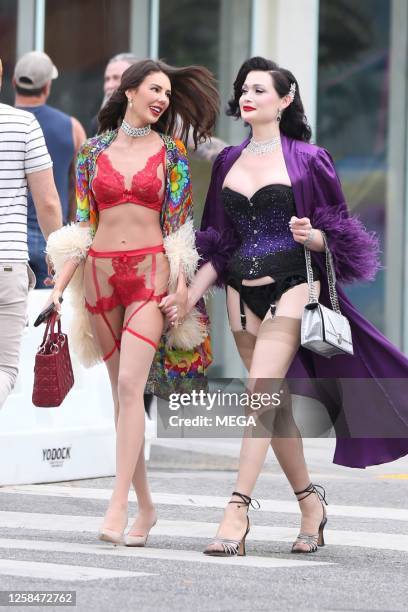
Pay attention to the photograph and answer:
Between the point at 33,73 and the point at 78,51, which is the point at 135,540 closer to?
the point at 33,73

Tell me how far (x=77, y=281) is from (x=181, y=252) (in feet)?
1.66

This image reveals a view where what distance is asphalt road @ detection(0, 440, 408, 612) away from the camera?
18.5ft

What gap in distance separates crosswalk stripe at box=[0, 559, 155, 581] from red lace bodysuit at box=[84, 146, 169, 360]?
1.05 metres

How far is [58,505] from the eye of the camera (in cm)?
836

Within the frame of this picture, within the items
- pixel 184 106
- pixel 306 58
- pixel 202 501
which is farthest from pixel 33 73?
pixel 306 58

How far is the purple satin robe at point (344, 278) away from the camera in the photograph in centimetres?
680

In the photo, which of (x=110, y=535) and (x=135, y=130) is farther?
(x=135, y=130)

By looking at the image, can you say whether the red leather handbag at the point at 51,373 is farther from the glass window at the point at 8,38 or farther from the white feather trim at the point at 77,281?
the glass window at the point at 8,38

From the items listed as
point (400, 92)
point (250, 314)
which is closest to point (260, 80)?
point (250, 314)

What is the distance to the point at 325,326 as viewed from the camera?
6559mm

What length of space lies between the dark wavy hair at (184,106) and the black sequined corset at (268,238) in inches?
19.8

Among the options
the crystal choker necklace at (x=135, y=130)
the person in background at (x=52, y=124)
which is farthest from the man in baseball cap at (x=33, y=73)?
the crystal choker necklace at (x=135, y=130)

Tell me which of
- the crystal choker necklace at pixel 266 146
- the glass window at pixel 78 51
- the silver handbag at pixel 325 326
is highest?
the glass window at pixel 78 51

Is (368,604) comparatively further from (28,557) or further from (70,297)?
(70,297)
